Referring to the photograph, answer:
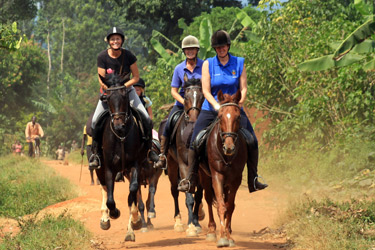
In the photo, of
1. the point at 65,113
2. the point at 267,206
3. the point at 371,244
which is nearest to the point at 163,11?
the point at 65,113

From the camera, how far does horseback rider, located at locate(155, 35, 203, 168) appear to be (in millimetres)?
11359

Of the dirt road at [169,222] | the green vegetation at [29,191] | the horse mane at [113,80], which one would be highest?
the horse mane at [113,80]

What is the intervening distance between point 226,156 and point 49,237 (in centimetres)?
299

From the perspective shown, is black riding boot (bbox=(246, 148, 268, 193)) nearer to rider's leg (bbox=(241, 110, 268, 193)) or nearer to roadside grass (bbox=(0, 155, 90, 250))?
rider's leg (bbox=(241, 110, 268, 193))

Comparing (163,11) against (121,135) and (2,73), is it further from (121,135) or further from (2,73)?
(121,135)

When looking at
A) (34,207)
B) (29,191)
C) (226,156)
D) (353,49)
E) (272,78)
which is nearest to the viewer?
(226,156)

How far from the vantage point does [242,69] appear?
9.57 m

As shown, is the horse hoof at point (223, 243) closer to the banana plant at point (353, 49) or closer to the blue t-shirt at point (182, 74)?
the banana plant at point (353, 49)

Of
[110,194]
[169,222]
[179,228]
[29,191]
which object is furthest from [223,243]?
[29,191]

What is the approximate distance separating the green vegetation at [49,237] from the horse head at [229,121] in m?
2.64

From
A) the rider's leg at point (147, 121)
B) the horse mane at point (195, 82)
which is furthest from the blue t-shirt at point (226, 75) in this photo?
the rider's leg at point (147, 121)

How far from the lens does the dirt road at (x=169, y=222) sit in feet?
32.4

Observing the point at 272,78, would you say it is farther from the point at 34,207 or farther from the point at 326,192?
the point at 34,207

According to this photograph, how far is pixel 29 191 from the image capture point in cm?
1662
